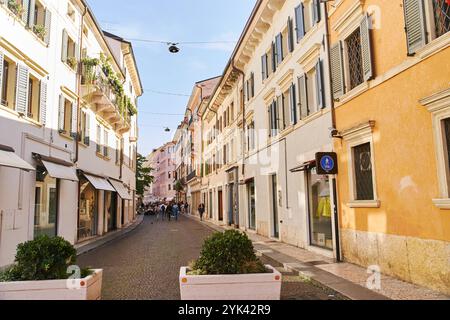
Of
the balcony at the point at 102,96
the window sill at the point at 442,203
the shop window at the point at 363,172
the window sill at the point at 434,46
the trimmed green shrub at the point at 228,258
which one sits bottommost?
the trimmed green shrub at the point at 228,258

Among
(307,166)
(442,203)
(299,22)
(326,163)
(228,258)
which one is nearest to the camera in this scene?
(228,258)

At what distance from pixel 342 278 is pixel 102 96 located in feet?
46.3

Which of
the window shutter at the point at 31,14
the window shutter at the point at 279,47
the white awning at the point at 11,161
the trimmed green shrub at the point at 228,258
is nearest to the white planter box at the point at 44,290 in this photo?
the trimmed green shrub at the point at 228,258

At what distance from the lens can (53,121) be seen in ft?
43.1

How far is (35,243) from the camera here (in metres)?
5.29

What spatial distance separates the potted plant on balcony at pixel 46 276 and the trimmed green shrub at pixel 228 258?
60.3 inches

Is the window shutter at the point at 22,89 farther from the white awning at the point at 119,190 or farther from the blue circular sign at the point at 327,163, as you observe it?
the white awning at the point at 119,190

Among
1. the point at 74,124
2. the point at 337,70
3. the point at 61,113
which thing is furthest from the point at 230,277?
the point at 74,124

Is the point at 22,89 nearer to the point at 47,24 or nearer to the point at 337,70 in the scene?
the point at 47,24

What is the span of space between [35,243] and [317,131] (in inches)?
335

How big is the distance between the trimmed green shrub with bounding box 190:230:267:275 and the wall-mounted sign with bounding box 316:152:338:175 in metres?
4.95

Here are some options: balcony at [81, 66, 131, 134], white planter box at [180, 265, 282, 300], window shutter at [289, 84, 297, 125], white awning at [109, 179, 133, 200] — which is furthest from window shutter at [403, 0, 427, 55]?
white awning at [109, 179, 133, 200]

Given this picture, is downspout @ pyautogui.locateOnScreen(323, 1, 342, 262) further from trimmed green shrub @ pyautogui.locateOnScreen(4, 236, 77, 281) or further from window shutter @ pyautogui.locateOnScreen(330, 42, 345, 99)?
trimmed green shrub @ pyautogui.locateOnScreen(4, 236, 77, 281)

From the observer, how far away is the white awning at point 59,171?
11.8 metres
